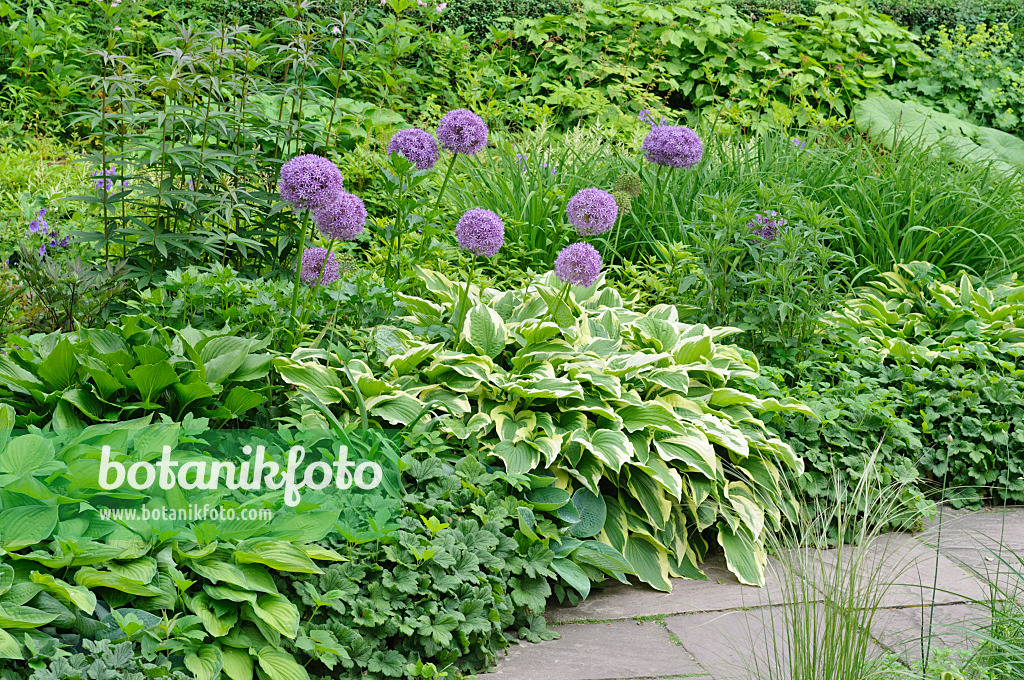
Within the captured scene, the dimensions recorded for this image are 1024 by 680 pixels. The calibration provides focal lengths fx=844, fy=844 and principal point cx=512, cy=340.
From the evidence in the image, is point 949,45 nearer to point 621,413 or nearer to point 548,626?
point 621,413

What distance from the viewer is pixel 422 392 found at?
3221mm

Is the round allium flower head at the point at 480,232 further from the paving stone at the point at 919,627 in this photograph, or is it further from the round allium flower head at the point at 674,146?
the paving stone at the point at 919,627

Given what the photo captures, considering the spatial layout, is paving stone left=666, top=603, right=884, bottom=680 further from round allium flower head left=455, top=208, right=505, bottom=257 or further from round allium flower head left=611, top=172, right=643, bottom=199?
round allium flower head left=611, top=172, right=643, bottom=199

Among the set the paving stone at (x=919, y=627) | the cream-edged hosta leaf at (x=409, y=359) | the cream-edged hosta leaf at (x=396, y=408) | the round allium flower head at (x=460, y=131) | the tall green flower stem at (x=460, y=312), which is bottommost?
the paving stone at (x=919, y=627)

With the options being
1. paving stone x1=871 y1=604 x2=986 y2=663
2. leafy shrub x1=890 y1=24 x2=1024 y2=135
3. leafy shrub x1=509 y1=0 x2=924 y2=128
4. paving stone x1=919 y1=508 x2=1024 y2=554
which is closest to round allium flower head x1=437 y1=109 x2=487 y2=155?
paving stone x1=871 y1=604 x2=986 y2=663

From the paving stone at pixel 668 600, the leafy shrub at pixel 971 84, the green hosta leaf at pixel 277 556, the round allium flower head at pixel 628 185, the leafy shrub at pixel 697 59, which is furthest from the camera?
the leafy shrub at pixel 971 84

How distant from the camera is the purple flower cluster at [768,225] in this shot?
4188mm

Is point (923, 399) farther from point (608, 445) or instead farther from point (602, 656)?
point (602, 656)

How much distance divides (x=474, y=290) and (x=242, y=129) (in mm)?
1300

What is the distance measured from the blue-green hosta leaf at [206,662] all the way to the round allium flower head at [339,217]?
4.86 feet

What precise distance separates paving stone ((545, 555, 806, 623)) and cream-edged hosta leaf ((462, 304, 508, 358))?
1.05 metres

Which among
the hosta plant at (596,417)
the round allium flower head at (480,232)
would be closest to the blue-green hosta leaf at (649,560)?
the hosta plant at (596,417)

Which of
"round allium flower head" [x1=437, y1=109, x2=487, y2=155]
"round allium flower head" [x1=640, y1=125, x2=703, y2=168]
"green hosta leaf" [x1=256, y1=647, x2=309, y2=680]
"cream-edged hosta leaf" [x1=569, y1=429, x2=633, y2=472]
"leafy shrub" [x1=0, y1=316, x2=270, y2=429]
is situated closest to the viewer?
"green hosta leaf" [x1=256, y1=647, x2=309, y2=680]

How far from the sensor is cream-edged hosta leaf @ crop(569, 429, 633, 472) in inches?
117
